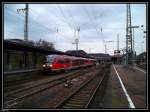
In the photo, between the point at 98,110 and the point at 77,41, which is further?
the point at 77,41

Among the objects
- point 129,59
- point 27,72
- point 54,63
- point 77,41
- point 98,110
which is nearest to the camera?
point 98,110

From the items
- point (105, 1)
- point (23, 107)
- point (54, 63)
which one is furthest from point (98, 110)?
point (54, 63)

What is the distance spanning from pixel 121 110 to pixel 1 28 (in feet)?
20.2

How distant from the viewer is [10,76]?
3000 cm

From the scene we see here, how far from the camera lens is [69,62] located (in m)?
48.1

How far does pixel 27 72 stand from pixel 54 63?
565 centimetres

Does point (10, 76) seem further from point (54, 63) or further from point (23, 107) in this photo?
point (23, 107)

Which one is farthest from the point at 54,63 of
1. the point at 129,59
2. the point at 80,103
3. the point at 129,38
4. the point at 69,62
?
the point at 80,103

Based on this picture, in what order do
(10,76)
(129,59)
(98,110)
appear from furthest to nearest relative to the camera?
(129,59) → (10,76) → (98,110)

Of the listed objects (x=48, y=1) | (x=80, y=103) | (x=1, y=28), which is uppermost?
(x=48, y=1)

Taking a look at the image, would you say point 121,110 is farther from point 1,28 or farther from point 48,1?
point 1,28

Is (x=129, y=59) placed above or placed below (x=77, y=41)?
below

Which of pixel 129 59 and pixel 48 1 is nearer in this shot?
pixel 48 1

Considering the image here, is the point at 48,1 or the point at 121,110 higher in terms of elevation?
the point at 48,1
